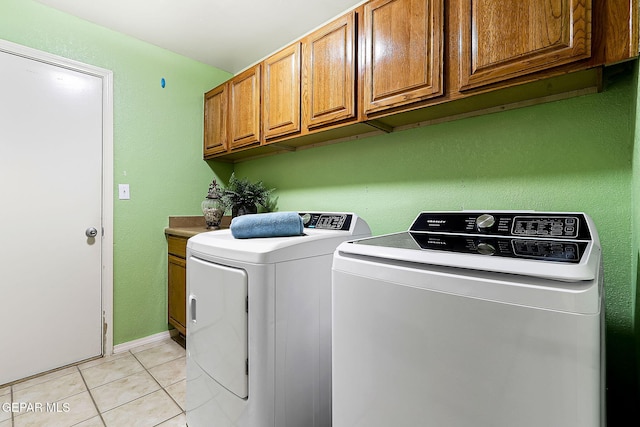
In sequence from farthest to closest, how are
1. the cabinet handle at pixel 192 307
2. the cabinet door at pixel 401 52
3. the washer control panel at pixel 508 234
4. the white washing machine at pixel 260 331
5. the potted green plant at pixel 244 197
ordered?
the potted green plant at pixel 244 197
the cabinet handle at pixel 192 307
the cabinet door at pixel 401 52
the white washing machine at pixel 260 331
the washer control panel at pixel 508 234

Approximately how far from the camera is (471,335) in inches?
26.0

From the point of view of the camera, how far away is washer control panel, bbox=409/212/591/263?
772mm

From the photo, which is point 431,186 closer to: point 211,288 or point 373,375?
point 373,375

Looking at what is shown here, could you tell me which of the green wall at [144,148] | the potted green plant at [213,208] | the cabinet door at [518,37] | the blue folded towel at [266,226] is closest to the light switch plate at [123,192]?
the green wall at [144,148]

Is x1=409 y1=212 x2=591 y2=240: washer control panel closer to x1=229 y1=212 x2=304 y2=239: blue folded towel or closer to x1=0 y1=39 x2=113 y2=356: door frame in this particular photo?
x1=229 y1=212 x2=304 y2=239: blue folded towel

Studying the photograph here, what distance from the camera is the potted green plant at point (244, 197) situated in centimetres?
237

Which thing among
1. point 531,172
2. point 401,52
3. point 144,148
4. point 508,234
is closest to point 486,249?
point 508,234

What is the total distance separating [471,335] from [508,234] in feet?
2.03

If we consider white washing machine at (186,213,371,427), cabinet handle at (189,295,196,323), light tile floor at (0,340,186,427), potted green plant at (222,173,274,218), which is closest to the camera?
white washing machine at (186,213,371,427)

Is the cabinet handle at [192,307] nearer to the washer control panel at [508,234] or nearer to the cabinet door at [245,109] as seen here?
the washer control panel at [508,234]

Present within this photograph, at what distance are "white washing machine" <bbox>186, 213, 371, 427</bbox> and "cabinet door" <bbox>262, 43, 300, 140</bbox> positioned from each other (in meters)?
0.90

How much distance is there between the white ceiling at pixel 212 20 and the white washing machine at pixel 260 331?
4.97 feet

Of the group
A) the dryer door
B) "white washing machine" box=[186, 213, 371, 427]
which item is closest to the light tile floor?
"white washing machine" box=[186, 213, 371, 427]

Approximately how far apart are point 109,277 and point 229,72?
2.05 meters
